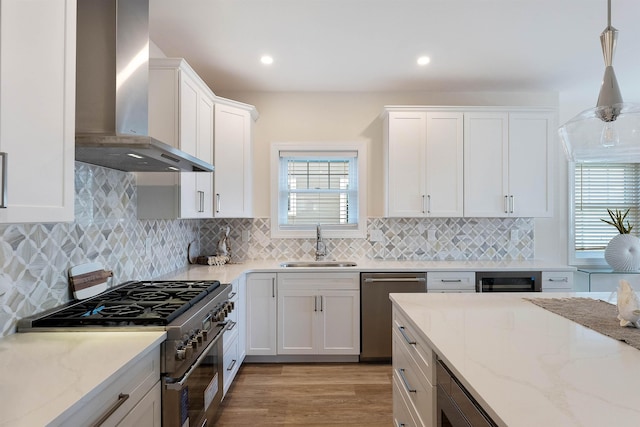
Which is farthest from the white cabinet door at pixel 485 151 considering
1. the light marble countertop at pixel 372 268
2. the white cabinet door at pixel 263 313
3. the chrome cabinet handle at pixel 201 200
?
the chrome cabinet handle at pixel 201 200

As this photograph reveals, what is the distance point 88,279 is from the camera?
1.91 metres

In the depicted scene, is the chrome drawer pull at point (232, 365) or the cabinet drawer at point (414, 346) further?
the chrome drawer pull at point (232, 365)

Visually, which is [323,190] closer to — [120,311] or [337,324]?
[337,324]

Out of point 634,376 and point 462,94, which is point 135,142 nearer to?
point 634,376

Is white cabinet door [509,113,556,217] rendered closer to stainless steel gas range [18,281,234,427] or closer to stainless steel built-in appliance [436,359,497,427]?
stainless steel built-in appliance [436,359,497,427]

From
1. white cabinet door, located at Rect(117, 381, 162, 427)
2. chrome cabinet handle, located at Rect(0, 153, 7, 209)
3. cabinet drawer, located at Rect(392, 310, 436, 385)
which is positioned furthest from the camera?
cabinet drawer, located at Rect(392, 310, 436, 385)

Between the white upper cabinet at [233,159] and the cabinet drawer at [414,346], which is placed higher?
the white upper cabinet at [233,159]

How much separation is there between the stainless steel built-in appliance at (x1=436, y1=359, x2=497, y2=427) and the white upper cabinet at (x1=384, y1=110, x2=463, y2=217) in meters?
2.35

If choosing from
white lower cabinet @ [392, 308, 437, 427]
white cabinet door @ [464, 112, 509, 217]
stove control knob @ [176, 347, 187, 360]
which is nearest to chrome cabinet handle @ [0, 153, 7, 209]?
stove control knob @ [176, 347, 187, 360]

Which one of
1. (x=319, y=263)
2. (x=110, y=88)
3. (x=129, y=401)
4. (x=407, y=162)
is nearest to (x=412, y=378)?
(x=129, y=401)

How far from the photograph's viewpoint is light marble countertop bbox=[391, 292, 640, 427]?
0.80 m

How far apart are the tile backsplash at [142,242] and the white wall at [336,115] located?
1.25 ft

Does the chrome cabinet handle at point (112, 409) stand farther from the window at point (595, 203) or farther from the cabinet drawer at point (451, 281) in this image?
the window at point (595, 203)

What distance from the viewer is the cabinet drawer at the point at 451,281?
3.22 m
